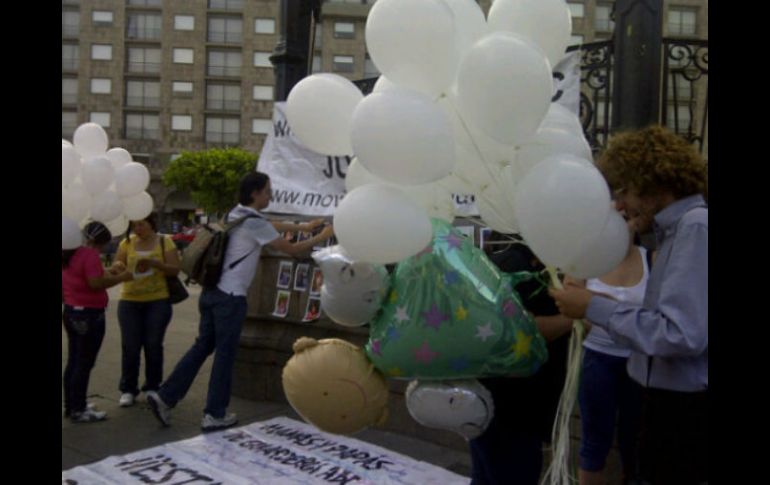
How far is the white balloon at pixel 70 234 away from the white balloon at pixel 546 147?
3.38m

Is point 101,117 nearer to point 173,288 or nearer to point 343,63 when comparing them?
point 343,63

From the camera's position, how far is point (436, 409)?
77.3 inches

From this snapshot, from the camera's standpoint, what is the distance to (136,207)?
5148 millimetres

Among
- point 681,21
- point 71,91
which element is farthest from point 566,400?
point 71,91

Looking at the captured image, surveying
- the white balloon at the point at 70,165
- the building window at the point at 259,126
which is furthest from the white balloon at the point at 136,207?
the building window at the point at 259,126

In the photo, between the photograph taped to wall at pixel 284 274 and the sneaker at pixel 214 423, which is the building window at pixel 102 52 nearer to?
the photograph taped to wall at pixel 284 274

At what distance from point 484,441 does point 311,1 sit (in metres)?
4.37

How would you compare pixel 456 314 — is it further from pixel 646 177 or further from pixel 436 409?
pixel 646 177

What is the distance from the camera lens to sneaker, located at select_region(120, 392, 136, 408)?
16.5 feet

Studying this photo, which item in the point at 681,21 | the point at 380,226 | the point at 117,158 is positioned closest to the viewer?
the point at 380,226

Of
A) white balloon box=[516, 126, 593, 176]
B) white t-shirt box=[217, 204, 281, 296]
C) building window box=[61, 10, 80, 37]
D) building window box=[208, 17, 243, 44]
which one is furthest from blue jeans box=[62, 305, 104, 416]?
building window box=[61, 10, 80, 37]

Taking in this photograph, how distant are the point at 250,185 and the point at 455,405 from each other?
265cm
